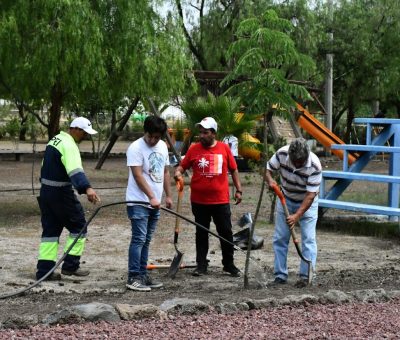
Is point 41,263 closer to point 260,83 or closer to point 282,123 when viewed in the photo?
point 260,83

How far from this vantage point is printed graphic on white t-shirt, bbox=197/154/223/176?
9.34m

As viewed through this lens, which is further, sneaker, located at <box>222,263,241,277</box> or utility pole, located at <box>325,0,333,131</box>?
utility pole, located at <box>325,0,333,131</box>

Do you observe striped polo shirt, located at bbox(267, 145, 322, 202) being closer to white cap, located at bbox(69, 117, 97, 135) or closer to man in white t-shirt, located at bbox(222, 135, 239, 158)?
white cap, located at bbox(69, 117, 97, 135)

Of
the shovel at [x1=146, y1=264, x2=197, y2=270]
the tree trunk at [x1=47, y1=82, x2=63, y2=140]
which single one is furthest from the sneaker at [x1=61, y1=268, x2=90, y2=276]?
the tree trunk at [x1=47, y1=82, x2=63, y2=140]

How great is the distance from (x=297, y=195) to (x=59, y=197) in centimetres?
243

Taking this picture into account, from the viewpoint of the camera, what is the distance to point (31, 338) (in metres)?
6.22

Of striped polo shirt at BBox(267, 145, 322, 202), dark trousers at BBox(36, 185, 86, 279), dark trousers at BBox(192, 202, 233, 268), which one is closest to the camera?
striped polo shirt at BBox(267, 145, 322, 202)

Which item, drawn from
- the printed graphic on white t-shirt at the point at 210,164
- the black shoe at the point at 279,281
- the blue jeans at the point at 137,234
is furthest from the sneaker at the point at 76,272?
the black shoe at the point at 279,281

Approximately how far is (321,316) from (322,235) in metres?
6.28

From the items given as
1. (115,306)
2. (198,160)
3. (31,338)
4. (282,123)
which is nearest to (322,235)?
(198,160)

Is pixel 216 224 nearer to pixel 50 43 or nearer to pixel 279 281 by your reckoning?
pixel 279 281

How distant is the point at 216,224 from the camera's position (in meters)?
9.55

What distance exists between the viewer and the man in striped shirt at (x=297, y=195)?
8664 mm

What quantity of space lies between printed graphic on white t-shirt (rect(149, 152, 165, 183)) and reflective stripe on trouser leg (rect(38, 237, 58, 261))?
52.8 inches
